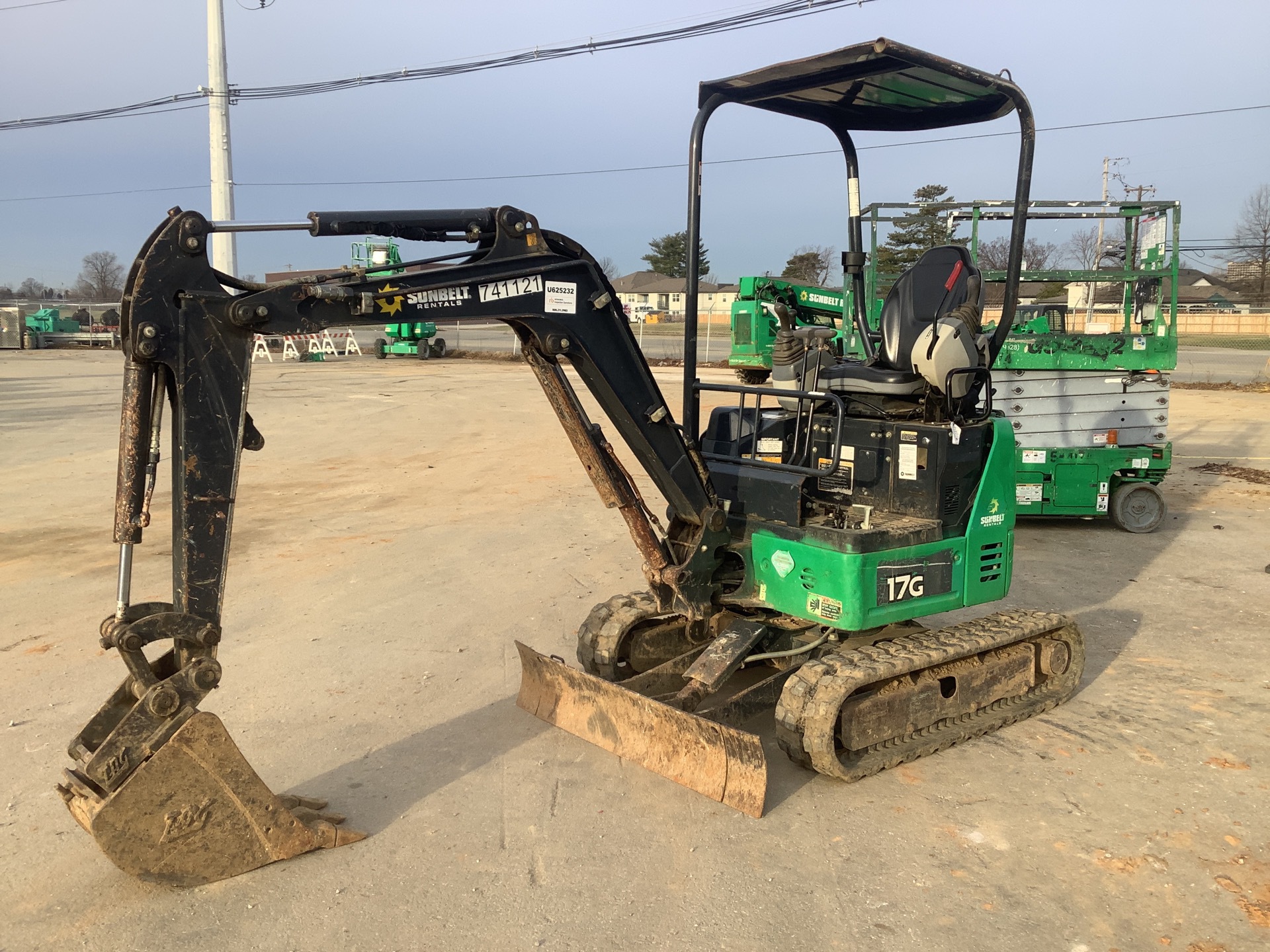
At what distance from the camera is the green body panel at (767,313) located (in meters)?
12.2

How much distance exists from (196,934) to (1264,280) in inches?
2613

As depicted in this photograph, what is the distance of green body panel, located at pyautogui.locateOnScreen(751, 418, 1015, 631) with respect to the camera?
497cm

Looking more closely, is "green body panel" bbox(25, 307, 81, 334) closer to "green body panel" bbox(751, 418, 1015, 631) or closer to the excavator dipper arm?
the excavator dipper arm

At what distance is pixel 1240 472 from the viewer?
44.0 feet

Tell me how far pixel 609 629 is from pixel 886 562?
1.60m

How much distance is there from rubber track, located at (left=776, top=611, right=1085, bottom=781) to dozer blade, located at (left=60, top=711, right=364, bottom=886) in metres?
2.20

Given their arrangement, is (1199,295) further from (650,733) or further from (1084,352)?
(650,733)

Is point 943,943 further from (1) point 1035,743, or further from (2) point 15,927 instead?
(2) point 15,927

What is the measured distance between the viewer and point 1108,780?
490 centimetres

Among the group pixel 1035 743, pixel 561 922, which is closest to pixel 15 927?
pixel 561 922

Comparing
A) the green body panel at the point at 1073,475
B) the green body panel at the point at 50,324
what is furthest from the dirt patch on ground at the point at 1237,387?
the green body panel at the point at 50,324

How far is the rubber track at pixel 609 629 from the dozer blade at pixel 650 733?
40 centimetres

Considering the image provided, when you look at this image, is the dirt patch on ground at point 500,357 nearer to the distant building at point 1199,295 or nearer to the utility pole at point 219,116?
the utility pole at point 219,116

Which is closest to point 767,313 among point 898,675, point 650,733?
point 898,675
